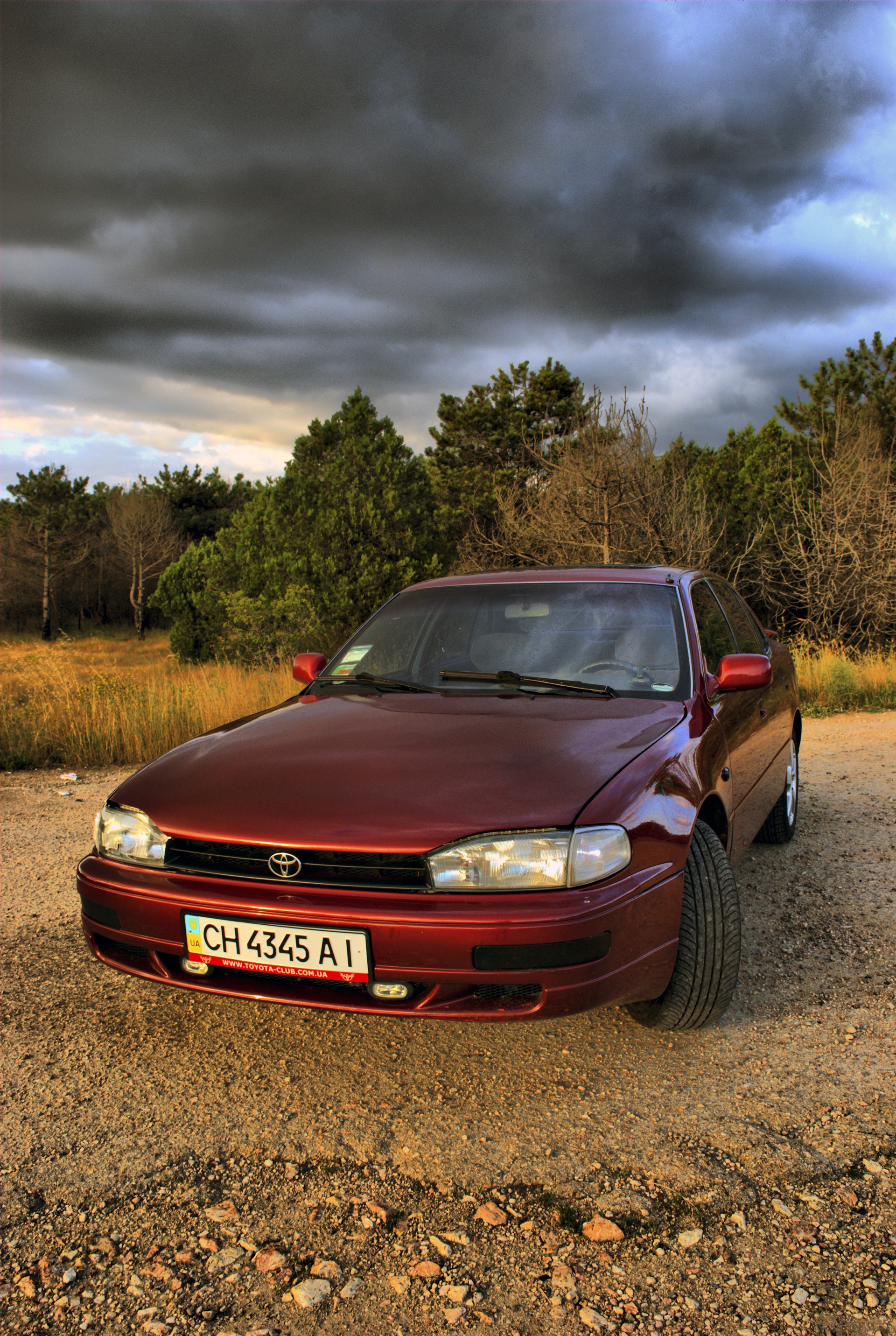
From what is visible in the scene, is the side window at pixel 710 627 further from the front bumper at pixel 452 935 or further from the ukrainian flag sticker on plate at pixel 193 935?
the ukrainian flag sticker on plate at pixel 193 935

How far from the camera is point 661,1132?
2.13m

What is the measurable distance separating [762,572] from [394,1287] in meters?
17.3

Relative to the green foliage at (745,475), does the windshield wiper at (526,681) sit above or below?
below

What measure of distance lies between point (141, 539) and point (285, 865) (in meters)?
42.2

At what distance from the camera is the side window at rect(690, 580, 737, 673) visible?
11.0 feet

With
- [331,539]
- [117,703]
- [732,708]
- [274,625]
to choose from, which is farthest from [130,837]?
[331,539]

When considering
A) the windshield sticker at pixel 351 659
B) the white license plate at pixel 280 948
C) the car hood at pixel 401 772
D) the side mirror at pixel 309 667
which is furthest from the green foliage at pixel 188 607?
the white license plate at pixel 280 948

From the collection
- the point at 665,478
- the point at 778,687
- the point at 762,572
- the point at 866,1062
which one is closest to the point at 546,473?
the point at 665,478

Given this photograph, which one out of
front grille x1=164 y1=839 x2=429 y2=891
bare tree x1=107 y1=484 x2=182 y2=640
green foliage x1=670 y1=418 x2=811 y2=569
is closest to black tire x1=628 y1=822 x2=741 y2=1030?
front grille x1=164 y1=839 x2=429 y2=891

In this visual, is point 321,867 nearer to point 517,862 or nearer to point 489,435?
point 517,862

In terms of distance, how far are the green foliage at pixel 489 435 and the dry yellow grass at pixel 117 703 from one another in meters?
16.0

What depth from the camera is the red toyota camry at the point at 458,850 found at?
80.7 inches

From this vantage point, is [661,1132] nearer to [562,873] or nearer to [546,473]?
[562,873]

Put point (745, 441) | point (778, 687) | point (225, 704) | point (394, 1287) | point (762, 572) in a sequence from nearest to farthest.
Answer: point (394, 1287), point (778, 687), point (225, 704), point (762, 572), point (745, 441)
